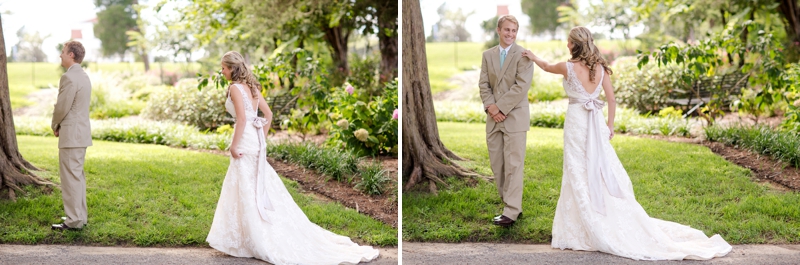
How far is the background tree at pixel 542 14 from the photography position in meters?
28.7

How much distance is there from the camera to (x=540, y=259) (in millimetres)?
4691

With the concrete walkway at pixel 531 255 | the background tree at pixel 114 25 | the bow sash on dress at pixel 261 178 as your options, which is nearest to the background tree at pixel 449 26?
the background tree at pixel 114 25

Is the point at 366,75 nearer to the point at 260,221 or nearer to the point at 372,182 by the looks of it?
the point at 372,182

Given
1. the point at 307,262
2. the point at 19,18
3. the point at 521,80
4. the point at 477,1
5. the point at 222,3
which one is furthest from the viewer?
the point at 477,1

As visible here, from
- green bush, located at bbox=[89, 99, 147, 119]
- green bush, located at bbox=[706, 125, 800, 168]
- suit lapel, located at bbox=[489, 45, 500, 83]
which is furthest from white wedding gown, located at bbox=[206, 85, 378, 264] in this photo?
green bush, located at bbox=[89, 99, 147, 119]

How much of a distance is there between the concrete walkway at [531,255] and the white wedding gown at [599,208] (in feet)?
0.33

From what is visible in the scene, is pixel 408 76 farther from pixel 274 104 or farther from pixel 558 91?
pixel 558 91

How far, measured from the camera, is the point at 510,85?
5219 millimetres

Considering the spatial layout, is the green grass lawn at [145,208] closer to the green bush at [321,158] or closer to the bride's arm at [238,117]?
the green bush at [321,158]

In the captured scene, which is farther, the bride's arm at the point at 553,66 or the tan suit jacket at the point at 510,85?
the tan suit jacket at the point at 510,85

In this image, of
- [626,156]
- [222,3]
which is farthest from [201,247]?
[222,3]

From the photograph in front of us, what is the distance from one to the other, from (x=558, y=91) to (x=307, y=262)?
33.0 ft

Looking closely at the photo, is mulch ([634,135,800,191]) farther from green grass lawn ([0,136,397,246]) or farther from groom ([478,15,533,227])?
green grass lawn ([0,136,397,246])

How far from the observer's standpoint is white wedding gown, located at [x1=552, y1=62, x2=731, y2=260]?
15.5 ft
